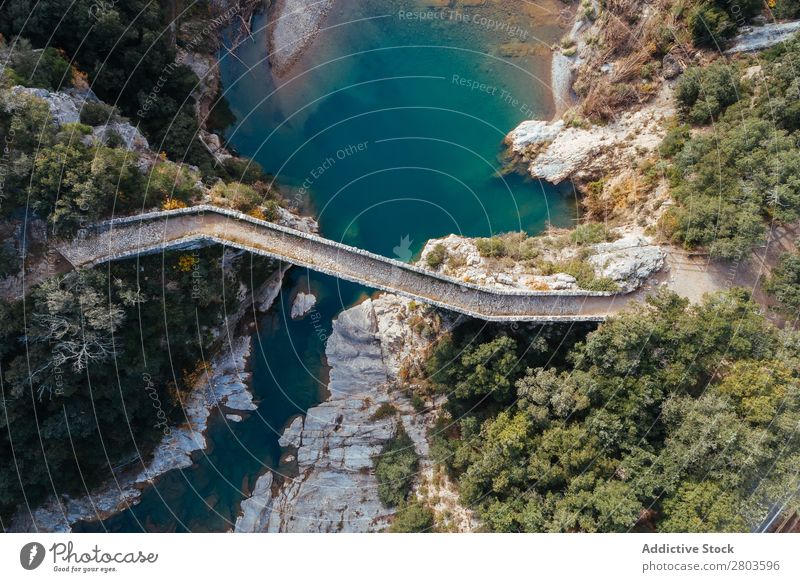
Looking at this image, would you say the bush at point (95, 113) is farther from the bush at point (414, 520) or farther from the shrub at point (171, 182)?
the bush at point (414, 520)

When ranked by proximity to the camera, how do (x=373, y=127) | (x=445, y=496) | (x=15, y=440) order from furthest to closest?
1. (x=373, y=127)
2. (x=445, y=496)
3. (x=15, y=440)

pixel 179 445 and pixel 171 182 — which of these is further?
pixel 179 445

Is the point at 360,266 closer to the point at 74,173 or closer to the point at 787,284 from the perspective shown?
the point at 74,173

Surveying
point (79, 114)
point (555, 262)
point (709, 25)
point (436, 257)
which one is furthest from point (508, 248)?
point (79, 114)

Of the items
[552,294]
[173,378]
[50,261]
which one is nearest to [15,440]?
[173,378]

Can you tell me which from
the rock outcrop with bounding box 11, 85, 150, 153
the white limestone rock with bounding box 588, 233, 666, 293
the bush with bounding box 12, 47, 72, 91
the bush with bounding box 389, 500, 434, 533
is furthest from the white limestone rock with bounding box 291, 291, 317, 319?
the white limestone rock with bounding box 588, 233, 666, 293

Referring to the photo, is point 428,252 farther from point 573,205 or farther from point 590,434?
point 590,434
